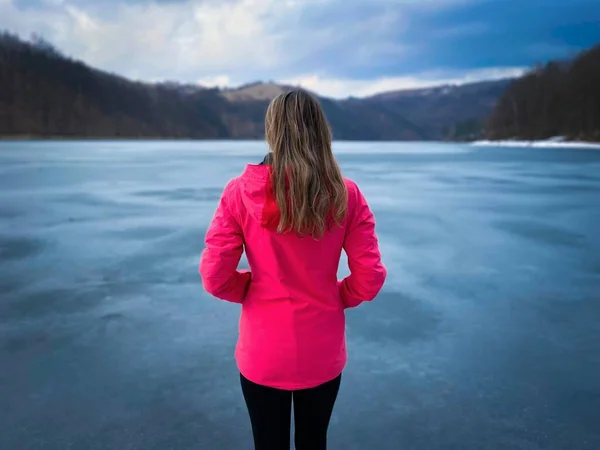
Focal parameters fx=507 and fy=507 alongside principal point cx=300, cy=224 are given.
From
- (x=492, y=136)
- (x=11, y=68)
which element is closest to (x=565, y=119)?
(x=492, y=136)

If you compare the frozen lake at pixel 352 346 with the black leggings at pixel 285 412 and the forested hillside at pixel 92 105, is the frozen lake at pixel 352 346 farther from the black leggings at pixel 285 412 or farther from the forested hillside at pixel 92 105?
the forested hillside at pixel 92 105

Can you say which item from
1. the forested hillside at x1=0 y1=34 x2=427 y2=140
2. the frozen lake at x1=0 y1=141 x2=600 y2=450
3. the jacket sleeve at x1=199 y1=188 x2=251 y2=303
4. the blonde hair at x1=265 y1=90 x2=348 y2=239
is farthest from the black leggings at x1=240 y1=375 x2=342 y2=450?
the forested hillside at x1=0 y1=34 x2=427 y2=140

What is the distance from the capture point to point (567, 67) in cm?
7719

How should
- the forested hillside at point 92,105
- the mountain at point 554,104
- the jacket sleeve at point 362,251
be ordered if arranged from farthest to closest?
the forested hillside at point 92,105 < the mountain at point 554,104 < the jacket sleeve at point 362,251

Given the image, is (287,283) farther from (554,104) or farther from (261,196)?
(554,104)

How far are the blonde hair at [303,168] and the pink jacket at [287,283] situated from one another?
7 cm

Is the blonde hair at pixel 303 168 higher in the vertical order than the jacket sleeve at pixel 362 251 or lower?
higher

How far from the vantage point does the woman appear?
138 centimetres

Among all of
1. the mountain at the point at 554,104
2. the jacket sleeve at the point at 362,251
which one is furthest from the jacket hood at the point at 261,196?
the mountain at the point at 554,104

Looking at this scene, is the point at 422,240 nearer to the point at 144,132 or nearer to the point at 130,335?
the point at 130,335

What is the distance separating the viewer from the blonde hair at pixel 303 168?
1.36m

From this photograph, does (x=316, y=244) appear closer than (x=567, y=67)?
Yes

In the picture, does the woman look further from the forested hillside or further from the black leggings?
the forested hillside

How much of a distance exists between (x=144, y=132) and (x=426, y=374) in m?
107
